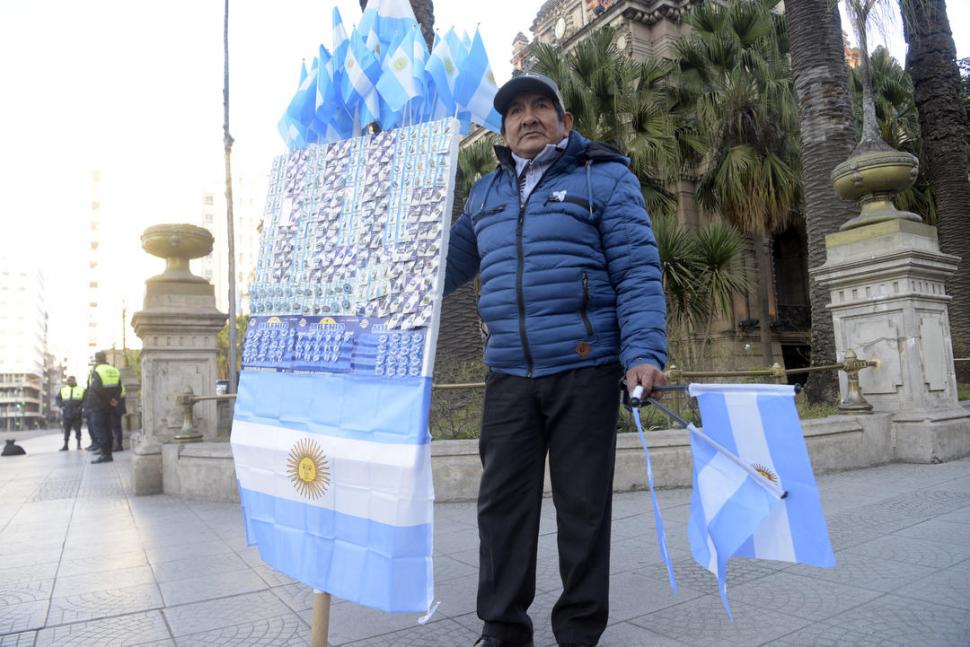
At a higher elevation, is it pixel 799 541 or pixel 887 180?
pixel 887 180

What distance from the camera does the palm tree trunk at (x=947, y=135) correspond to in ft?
36.3

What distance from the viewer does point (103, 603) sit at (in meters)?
A: 3.41

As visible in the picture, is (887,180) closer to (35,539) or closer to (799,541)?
(799,541)

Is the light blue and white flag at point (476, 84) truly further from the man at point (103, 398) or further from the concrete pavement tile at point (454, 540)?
the man at point (103, 398)

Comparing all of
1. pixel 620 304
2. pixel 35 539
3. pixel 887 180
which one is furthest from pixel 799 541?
pixel 887 180

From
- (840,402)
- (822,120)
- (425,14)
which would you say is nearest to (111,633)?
(840,402)

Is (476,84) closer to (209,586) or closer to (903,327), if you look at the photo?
A: (209,586)

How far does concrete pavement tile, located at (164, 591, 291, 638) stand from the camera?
302 cm

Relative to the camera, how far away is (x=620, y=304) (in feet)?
8.09

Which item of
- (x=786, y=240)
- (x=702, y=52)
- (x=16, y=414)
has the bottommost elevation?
(x=16, y=414)

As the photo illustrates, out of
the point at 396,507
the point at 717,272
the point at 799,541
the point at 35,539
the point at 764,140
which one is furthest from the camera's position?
the point at 764,140

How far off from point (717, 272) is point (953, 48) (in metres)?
5.30

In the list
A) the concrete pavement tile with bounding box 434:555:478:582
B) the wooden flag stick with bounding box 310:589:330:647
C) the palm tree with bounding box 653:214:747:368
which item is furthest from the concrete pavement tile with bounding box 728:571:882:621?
the palm tree with bounding box 653:214:747:368

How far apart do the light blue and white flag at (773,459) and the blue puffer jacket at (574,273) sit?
1.02 ft
